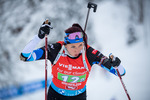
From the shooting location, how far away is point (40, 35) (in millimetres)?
1941

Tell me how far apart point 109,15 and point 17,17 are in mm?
3675

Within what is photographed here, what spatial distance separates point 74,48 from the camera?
6.55ft

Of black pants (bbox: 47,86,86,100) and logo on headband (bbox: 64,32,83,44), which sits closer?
logo on headband (bbox: 64,32,83,44)

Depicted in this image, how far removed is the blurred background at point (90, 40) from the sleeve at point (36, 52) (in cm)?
240

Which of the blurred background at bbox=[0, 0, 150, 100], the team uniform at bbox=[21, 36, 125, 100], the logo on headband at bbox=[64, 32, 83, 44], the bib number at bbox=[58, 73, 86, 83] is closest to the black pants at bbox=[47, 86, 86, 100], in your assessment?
the team uniform at bbox=[21, 36, 125, 100]

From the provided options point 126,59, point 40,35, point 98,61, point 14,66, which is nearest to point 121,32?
point 126,59

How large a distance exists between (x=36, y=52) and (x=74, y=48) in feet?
1.55

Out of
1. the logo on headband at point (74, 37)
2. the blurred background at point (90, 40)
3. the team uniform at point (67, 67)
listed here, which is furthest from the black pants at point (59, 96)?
the blurred background at point (90, 40)

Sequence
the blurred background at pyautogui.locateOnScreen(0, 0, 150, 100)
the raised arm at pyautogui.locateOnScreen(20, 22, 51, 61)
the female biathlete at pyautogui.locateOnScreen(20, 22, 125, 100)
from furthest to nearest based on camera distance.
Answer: the blurred background at pyautogui.locateOnScreen(0, 0, 150, 100) → the female biathlete at pyautogui.locateOnScreen(20, 22, 125, 100) → the raised arm at pyautogui.locateOnScreen(20, 22, 51, 61)

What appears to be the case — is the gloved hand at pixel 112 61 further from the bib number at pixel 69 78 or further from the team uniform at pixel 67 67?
the bib number at pixel 69 78

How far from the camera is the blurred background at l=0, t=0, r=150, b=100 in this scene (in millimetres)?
4484

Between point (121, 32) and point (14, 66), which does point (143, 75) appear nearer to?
point (121, 32)

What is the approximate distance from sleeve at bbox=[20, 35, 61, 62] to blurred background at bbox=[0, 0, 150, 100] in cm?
240

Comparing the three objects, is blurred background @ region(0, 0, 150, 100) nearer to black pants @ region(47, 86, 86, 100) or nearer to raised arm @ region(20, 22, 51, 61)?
black pants @ region(47, 86, 86, 100)
